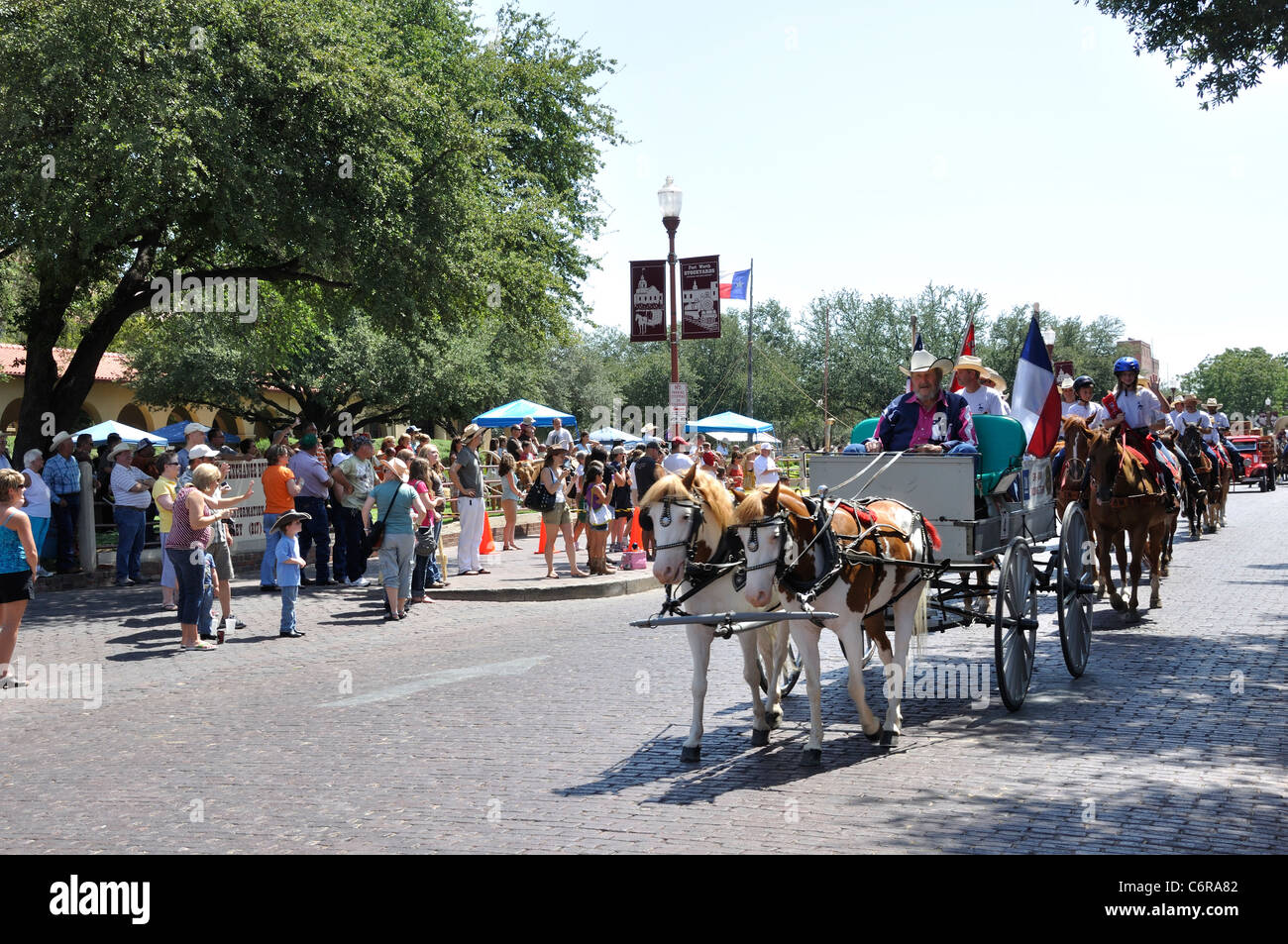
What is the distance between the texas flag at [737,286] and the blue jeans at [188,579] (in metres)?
28.3

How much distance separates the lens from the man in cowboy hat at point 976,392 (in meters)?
10.1

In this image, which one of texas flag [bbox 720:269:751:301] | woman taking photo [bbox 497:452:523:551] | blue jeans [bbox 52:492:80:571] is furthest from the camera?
texas flag [bbox 720:269:751:301]

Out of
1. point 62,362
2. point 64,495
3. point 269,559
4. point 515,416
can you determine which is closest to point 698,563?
point 269,559

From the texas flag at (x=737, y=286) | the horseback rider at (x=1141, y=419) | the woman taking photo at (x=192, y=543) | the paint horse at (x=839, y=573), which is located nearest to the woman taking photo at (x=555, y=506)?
the woman taking photo at (x=192, y=543)

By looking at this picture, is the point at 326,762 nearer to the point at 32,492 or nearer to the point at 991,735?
the point at 991,735

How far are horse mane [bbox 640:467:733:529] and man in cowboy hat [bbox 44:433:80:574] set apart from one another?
1287cm

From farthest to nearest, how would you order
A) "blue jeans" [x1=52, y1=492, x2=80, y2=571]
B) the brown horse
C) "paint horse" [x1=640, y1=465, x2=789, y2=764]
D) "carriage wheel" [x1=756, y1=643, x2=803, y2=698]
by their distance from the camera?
"blue jeans" [x1=52, y1=492, x2=80, y2=571] → the brown horse → "carriage wheel" [x1=756, y1=643, x2=803, y2=698] → "paint horse" [x1=640, y1=465, x2=789, y2=764]

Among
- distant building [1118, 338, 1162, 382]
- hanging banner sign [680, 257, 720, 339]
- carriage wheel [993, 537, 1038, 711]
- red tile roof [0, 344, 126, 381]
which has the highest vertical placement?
distant building [1118, 338, 1162, 382]

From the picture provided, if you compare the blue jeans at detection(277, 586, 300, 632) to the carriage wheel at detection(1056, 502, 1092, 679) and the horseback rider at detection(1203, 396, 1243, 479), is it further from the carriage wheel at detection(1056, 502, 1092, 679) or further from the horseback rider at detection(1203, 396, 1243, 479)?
the horseback rider at detection(1203, 396, 1243, 479)

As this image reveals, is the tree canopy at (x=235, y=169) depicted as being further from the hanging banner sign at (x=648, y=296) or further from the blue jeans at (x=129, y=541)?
the blue jeans at (x=129, y=541)

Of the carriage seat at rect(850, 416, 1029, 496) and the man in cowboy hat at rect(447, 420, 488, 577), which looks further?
the man in cowboy hat at rect(447, 420, 488, 577)

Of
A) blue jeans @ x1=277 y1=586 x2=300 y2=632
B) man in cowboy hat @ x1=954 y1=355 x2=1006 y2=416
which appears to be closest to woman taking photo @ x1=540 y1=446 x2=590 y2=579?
blue jeans @ x1=277 y1=586 x2=300 y2=632

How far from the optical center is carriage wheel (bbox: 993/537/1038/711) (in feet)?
25.5

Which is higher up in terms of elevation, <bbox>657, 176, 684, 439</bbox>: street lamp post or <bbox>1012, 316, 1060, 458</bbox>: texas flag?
<bbox>657, 176, 684, 439</bbox>: street lamp post
